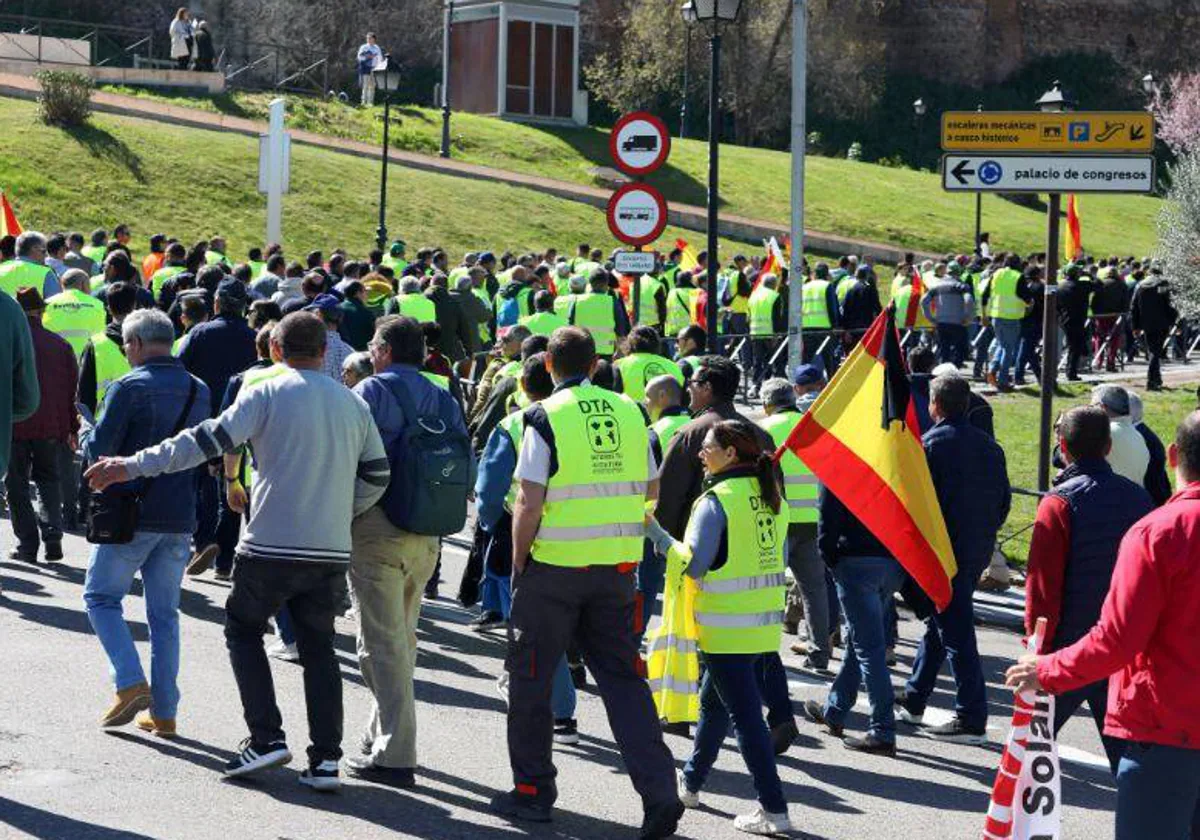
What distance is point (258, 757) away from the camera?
7727mm

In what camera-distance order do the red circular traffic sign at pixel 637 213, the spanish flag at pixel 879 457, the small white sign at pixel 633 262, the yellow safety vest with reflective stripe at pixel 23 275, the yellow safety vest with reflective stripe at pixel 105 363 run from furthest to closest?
the small white sign at pixel 633 262, the red circular traffic sign at pixel 637 213, the yellow safety vest with reflective stripe at pixel 23 275, the yellow safety vest with reflective stripe at pixel 105 363, the spanish flag at pixel 879 457

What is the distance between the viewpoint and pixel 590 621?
7625 millimetres

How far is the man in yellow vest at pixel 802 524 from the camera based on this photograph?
1092 cm

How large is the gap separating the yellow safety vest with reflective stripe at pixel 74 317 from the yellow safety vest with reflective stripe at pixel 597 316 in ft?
18.6

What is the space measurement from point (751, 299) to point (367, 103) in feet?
82.7

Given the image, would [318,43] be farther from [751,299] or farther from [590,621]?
[590,621]

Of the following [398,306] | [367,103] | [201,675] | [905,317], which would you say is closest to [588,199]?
[367,103]

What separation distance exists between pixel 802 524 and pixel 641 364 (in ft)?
6.54

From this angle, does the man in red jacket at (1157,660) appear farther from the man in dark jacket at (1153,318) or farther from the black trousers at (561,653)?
the man in dark jacket at (1153,318)

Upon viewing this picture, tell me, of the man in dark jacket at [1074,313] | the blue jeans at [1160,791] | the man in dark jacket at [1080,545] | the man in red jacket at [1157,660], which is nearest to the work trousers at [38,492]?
the man in dark jacket at [1080,545]

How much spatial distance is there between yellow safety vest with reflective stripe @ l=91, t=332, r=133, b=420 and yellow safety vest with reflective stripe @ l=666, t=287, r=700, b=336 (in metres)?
13.0

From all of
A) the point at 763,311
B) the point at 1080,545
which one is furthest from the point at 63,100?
the point at 1080,545

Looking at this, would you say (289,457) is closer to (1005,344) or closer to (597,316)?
(597,316)

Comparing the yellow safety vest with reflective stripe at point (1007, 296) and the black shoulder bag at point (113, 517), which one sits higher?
the yellow safety vest with reflective stripe at point (1007, 296)
